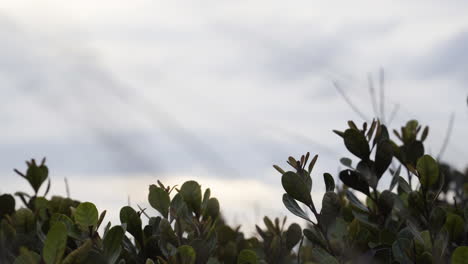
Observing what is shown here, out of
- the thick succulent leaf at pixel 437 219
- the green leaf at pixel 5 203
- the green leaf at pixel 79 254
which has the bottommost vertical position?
the green leaf at pixel 79 254

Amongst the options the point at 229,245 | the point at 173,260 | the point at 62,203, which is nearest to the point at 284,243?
the point at 229,245

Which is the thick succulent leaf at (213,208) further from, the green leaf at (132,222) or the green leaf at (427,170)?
the green leaf at (427,170)

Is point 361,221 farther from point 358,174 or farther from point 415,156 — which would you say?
point 415,156

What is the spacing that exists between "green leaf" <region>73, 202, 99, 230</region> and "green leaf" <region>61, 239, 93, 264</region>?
0.18 meters

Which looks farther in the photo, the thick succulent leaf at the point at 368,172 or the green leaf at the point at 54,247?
the thick succulent leaf at the point at 368,172

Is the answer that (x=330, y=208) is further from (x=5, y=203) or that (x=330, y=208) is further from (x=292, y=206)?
(x=5, y=203)

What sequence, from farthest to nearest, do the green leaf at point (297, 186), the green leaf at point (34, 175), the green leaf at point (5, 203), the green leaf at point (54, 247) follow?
the green leaf at point (34, 175), the green leaf at point (5, 203), the green leaf at point (297, 186), the green leaf at point (54, 247)

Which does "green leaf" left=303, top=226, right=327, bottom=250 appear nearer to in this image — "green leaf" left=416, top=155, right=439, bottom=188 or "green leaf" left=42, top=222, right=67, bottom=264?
"green leaf" left=416, top=155, right=439, bottom=188

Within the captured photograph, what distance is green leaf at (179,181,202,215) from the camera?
5.15 feet

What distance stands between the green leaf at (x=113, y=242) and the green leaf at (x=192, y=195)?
305 millimetres

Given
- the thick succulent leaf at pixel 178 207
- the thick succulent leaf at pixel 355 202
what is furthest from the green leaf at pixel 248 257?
the thick succulent leaf at pixel 355 202

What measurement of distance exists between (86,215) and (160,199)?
0.77 feet

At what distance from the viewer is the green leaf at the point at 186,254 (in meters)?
1.26

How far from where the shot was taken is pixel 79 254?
1.17 meters
